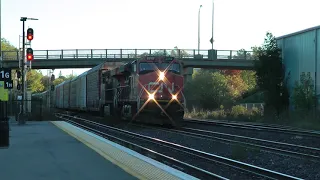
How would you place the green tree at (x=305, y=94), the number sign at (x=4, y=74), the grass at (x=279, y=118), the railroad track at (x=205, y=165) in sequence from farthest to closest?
1. the green tree at (x=305, y=94)
2. the grass at (x=279, y=118)
3. the number sign at (x=4, y=74)
4. the railroad track at (x=205, y=165)

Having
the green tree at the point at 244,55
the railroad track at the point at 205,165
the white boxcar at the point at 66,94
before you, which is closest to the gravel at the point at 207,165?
the railroad track at the point at 205,165

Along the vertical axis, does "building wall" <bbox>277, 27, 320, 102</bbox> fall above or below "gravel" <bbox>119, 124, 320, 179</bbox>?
above

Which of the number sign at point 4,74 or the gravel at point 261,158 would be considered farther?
the number sign at point 4,74

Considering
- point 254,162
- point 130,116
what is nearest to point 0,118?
point 254,162

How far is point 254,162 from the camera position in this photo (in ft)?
38.0

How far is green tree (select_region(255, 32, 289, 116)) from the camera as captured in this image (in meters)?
34.1

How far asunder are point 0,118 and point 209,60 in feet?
130

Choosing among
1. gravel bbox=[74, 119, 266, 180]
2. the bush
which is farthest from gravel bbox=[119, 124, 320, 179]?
the bush

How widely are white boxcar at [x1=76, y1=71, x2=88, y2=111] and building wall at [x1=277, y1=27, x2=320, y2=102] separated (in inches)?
697

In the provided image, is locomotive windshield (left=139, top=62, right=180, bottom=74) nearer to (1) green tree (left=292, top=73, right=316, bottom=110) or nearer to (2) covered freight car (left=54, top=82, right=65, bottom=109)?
(1) green tree (left=292, top=73, right=316, bottom=110)

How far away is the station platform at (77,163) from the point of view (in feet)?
26.4

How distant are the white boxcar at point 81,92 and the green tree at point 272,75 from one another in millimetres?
15185

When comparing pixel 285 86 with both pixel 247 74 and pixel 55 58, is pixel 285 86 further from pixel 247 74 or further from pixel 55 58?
pixel 247 74

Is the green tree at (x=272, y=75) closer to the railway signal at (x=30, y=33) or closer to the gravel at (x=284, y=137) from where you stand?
the gravel at (x=284, y=137)
